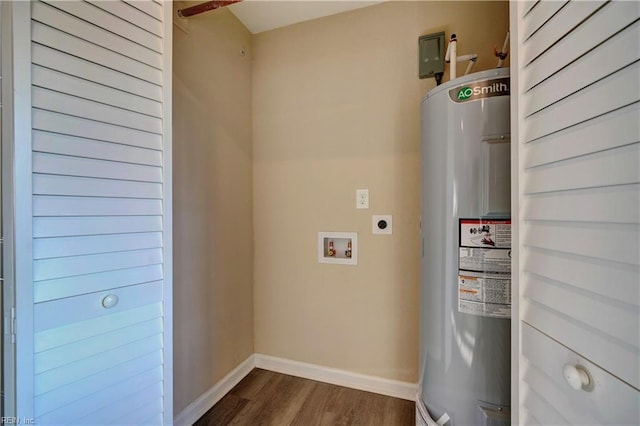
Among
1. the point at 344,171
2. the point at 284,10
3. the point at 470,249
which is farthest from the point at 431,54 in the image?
→ the point at 470,249

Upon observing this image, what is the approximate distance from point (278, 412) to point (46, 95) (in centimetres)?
187

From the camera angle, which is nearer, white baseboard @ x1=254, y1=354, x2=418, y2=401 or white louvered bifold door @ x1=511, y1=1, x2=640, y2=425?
white louvered bifold door @ x1=511, y1=1, x2=640, y2=425

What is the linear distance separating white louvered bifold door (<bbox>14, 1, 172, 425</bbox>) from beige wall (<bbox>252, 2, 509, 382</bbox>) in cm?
105

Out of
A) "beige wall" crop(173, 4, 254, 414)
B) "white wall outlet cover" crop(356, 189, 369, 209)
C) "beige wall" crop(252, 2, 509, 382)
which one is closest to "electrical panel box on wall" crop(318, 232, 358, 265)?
"beige wall" crop(252, 2, 509, 382)

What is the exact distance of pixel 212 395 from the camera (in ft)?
5.68

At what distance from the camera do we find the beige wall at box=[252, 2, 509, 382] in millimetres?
1745

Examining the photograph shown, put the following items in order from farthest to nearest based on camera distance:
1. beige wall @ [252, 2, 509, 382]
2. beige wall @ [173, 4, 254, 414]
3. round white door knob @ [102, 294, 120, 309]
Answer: beige wall @ [252, 2, 509, 382], beige wall @ [173, 4, 254, 414], round white door knob @ [102, 294, 120, 309]

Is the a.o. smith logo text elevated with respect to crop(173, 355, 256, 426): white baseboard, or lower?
elevated

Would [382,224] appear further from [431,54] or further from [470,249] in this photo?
[431,54]

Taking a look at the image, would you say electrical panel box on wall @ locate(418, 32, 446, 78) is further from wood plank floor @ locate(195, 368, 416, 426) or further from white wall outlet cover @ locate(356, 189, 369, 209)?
wood plank floor @ locate(195, 368, 416, 426)

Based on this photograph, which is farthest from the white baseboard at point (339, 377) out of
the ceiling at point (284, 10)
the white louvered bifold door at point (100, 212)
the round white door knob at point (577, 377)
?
the ceiling at point (284, 10)

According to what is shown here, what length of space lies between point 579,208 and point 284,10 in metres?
2.05

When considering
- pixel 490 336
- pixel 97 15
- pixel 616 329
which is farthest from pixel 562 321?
pixel 97 15

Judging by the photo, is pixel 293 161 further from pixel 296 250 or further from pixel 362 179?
pixel 296 250
